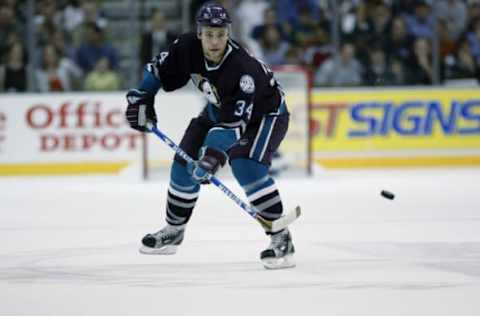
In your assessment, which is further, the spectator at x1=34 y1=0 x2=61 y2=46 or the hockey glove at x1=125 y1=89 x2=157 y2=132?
the spectator at x1=34 y1=0 x2=61 y2=46

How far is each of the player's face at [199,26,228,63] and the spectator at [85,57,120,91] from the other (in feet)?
15.6

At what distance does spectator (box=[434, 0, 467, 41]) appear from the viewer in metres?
9.39

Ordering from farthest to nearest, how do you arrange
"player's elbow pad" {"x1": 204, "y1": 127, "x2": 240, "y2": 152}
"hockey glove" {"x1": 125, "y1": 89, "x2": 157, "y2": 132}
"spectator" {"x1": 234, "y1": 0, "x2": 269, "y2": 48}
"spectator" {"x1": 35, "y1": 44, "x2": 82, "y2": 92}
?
1. "spectator" {"x1": 234, "y1": 0, "x2": 269, "y2": 48}
2. "spectator" {"x1": 35, "y1": 44, "x2": 82, "y2": 92}
3. "hockey glove" {"x1": 125, "y1": 89, "x2": 157, "y2": 132}
4. "player's elbow pad" {"x1": 204, "y1": 127, "x2": 240, "y2": 152}

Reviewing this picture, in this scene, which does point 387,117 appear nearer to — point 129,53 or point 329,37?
point 329,37

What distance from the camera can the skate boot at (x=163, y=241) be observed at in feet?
15.8

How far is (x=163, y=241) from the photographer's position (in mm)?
4816

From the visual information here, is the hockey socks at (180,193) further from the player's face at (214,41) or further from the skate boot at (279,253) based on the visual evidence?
the player's face at (214,41)

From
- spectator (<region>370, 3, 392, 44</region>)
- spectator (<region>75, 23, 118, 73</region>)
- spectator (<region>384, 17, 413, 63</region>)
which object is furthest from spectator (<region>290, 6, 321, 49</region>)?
spectator (<region>75, 23, 118, 73</region>)

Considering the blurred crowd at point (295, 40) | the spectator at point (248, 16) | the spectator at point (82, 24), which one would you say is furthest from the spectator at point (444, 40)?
the spectator at point (82, 24)

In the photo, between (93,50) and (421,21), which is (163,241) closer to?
(93,50)

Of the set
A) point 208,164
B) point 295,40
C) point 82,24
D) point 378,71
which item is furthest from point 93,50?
point 208,164

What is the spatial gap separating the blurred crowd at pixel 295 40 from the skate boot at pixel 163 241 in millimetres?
4251

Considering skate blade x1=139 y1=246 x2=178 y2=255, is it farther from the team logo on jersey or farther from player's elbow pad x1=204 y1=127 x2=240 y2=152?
the team logo on jersey

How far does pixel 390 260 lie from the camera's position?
15.0ft
